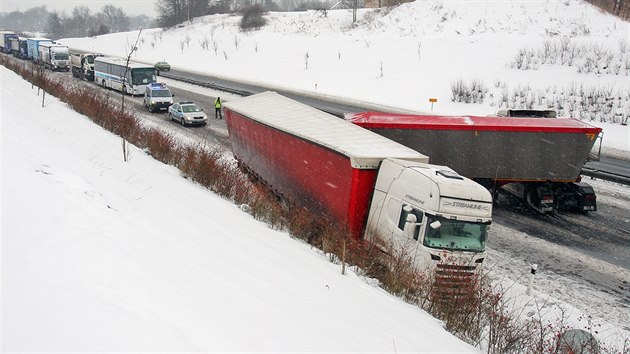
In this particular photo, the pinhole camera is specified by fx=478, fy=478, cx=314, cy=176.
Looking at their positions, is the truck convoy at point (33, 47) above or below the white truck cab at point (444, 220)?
above

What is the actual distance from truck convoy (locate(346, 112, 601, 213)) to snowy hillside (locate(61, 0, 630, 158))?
1179 cm

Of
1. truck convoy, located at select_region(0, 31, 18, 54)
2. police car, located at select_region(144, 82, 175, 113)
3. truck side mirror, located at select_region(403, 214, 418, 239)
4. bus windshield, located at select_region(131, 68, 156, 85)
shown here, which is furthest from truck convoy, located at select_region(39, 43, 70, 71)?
truck side mirror, located at select_region(403, 214, 418, 239)

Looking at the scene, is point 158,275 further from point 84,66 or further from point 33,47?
point 33,47

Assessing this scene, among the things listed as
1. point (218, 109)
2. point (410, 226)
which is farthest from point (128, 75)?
point (410, 226)

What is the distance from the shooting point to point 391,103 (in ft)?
129

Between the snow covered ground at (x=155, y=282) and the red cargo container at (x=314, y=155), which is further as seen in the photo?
the red cargo container at (x=314, y=155)

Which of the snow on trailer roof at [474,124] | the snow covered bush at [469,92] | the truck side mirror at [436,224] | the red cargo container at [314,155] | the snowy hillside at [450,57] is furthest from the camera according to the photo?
the snow covered bush at [469,92]

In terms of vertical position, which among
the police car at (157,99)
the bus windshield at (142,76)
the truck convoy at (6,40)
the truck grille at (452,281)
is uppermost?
the truck convoy at (6,40)

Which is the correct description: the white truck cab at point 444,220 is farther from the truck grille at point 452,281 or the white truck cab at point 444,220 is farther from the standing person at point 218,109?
the standing person at point 218,109

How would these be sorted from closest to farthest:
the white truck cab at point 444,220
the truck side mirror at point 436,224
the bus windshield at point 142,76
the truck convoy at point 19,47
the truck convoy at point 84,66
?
the truck side mirror at point 436,224
the white truck cab at point 444,220
the bus windshield at point 142,76
the truck convoy at point 84,66
the truck convoy at point 19,47

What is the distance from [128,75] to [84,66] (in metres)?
14.2

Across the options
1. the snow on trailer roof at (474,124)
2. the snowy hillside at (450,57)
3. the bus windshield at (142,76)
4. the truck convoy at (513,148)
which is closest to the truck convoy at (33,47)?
the snowy hillside at (450,57)

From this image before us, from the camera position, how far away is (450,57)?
45188 mm

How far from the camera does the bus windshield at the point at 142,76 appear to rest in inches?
1608
